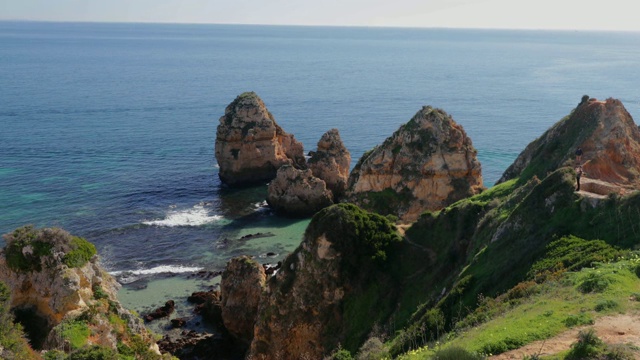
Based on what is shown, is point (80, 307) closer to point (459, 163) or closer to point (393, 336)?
point (393, 336)

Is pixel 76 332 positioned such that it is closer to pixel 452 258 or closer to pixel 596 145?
pixel 452 258

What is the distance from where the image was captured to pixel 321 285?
3853cm

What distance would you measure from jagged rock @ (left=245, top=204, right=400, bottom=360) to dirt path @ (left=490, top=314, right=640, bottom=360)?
56.7 ft

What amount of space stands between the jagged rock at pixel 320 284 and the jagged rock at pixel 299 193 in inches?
1365

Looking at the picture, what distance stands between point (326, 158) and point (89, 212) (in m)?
31.4

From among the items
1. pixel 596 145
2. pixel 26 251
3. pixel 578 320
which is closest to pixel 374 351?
pixel 578 320

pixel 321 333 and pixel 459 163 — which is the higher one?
pixel 459 163

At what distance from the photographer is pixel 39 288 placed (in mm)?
30844

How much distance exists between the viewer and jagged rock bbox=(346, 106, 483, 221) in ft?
194

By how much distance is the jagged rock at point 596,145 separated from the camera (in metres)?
39.6

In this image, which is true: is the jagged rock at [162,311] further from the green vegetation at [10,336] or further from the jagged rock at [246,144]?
the jagged rock at [246,144]

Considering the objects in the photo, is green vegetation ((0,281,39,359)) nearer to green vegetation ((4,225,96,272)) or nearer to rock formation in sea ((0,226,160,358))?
rock formation in sea ((0,226,160,358))

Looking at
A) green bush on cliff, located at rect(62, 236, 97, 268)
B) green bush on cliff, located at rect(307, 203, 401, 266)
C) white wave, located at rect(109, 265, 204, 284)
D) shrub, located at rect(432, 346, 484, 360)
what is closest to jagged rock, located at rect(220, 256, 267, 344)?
green bush on cliff, located at rect(307, 203, 401, 266)

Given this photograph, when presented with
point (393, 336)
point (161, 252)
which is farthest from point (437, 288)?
point (161, 252)
